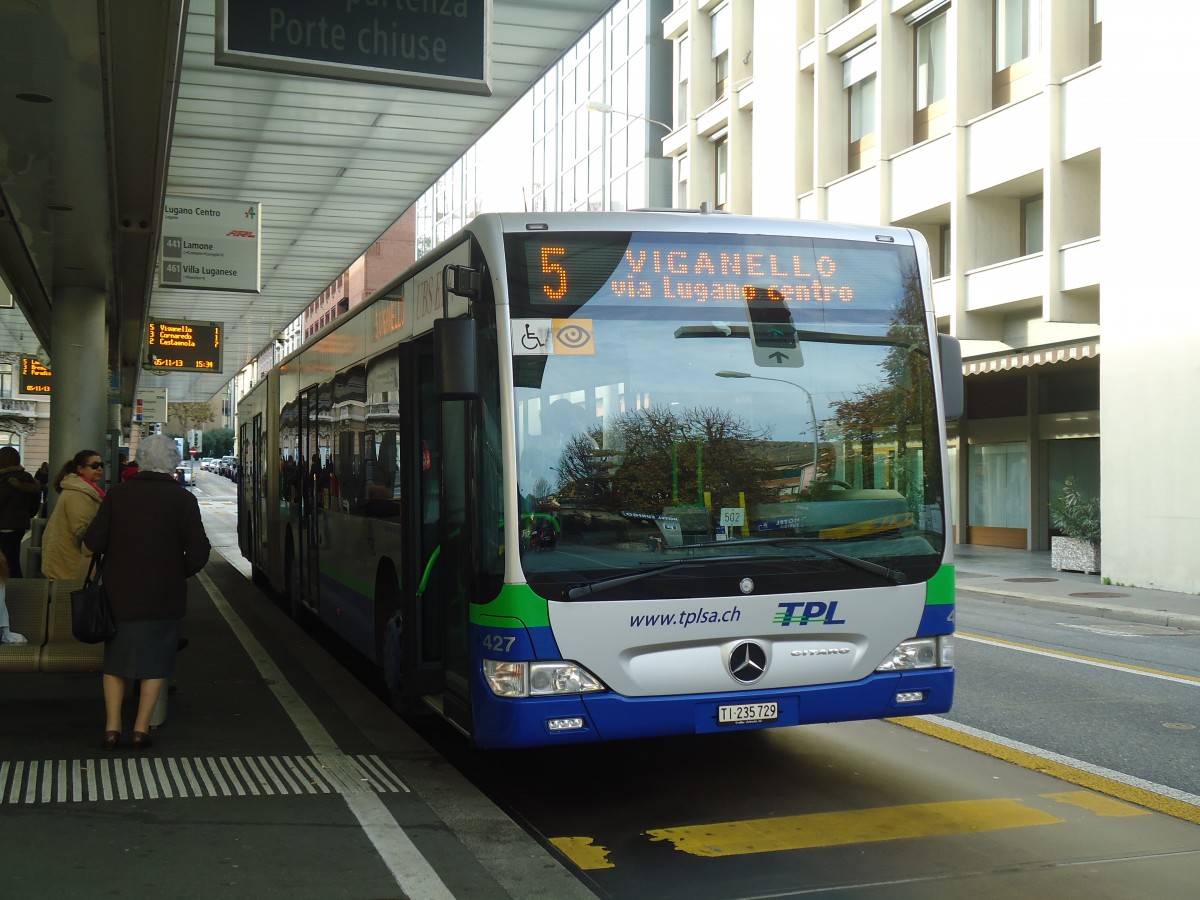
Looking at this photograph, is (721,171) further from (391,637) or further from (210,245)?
(391,637)

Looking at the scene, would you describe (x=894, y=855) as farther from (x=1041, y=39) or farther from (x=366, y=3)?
(x=1041, y=39)

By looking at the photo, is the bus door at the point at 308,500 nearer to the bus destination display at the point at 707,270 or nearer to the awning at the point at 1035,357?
the bus destination display at the point at 707,270

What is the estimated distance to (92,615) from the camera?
687 cm

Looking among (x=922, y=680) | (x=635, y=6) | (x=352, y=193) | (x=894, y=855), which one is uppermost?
(x=635, y=6)

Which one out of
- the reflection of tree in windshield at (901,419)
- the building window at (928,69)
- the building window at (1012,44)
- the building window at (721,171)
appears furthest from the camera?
the building window at (721,171)

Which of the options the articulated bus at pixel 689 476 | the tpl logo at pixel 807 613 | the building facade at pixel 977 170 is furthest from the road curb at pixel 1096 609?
the tpl logo at pixel 807 613

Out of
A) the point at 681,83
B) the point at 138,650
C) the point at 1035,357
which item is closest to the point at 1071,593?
the point at 1035,357

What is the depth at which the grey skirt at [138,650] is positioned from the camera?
22.9 feet

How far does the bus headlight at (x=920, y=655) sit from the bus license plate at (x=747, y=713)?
0.59 metres

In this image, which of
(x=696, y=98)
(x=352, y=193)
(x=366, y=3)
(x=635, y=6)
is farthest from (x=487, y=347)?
(x=635, y=6)

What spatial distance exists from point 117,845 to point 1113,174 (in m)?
17.8

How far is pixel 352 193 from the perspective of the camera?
722 inches

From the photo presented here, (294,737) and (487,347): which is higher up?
(487,347)

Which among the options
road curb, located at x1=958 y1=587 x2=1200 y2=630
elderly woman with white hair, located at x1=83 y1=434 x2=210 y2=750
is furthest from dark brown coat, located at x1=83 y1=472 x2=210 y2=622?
road curb, located at x1=958 y1=587 x2=1200 y2=630
